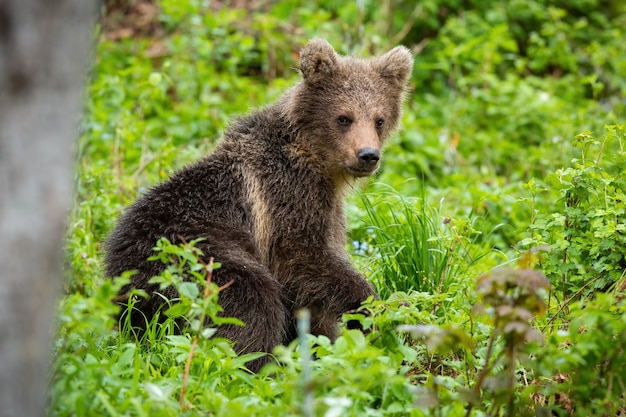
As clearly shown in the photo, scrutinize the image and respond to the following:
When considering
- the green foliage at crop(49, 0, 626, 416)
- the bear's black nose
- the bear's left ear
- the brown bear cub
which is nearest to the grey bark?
the green foliage at crop(49, 0, 626, 416)

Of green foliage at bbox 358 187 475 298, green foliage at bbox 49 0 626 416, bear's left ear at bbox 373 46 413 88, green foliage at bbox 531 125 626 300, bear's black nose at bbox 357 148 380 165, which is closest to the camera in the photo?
green foliage at bbox 49 0 626 416

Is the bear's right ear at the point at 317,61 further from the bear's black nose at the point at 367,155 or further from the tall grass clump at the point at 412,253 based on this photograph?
the tall grass clump at the point at 412,253

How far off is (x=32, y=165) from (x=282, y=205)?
9.97ft

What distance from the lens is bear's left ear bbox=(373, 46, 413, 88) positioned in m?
6.14

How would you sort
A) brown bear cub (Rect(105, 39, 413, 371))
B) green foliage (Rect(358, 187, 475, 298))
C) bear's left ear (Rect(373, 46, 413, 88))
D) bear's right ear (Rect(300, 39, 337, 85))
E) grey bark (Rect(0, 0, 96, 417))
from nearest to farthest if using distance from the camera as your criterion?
grey bark (Rect(0, 0, 96, 417))
brown bear cub (Rect(105, 39, 413, 371))
green foliage (Rect(358, 187, 475, 298))
bear's right ear (Rect(300, 39, 337, 85))
bear's left ear (Rect(373, 46, 413, 88))

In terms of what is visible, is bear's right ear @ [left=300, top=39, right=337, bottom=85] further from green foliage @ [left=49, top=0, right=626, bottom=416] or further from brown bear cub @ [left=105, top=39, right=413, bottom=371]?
green foliage @ [left=49, top=0, right=626, bottom=416]

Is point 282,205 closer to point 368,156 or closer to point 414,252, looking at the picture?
point 368,156

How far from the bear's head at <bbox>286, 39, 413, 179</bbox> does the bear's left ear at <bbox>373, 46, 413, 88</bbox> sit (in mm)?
61

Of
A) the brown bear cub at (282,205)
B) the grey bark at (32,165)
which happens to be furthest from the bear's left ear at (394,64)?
the grey bark at (32,165)

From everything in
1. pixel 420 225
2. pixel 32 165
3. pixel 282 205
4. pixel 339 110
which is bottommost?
pixel 420 225

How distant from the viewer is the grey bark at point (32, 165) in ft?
7.91

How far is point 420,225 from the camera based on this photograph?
5711 mm

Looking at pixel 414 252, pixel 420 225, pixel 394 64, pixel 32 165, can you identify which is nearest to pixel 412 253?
pixel 414 252

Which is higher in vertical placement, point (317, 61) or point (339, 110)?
point (317, 61)
